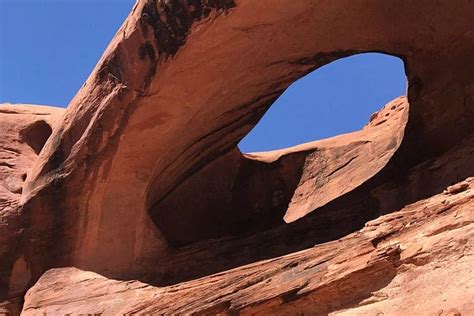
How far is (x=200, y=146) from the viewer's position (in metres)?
7.11

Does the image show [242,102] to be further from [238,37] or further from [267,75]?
[238,37]

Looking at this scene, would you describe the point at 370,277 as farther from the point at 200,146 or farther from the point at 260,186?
the point at 260,186

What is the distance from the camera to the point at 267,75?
6.68 m

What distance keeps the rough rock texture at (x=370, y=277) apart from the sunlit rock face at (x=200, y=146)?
0.09 feet

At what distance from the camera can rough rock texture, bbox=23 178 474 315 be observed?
446 centimetres

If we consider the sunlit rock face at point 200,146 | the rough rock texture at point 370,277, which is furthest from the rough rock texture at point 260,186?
the rough rock texture at point 370,277

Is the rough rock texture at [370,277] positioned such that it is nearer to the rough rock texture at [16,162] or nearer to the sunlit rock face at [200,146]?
A: the sunlit rock face at [200,146]

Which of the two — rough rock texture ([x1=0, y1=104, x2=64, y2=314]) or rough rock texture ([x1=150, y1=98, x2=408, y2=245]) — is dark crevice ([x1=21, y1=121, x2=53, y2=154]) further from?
rough rock texture ([x1=150, y1=98, x2=408, y2=245])

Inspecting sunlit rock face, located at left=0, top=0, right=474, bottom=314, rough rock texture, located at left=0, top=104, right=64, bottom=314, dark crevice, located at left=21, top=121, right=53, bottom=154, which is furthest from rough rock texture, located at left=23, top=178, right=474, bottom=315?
dark crevice, located at left=21, top=121, right=53, bottom=154

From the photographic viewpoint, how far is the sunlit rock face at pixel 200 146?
19.6 feet

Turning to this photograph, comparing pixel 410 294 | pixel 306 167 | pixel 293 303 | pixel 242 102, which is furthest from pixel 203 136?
pixel 410 294

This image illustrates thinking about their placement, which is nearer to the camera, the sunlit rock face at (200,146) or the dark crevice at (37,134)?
the sunlit rock face at (200,146)

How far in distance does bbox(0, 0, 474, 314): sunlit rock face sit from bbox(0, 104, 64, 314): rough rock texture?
16 millimetres

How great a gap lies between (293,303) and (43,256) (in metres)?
2.33
